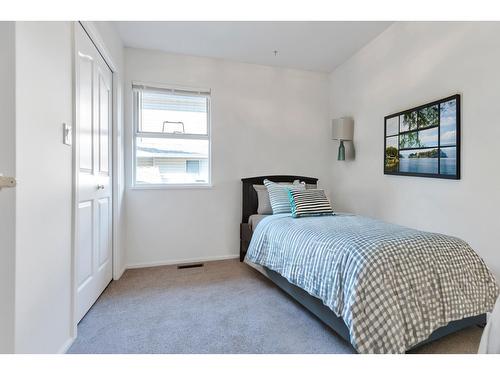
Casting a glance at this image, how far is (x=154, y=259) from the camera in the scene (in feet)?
10.2

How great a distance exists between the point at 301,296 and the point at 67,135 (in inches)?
74.8

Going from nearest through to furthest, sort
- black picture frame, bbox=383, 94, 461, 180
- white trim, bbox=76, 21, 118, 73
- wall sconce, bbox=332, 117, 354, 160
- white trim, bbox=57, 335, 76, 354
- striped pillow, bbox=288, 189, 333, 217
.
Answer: white trim, bbox=57, 335, 76, 354 < white trim, bbox=76, 21, 118, 73 < black picture frame, bbox=383, 94, 461, 180 < striped pillow, bbox=288, 189, 333, 217 < wall sconce, bbox=332, 117, 354, 160

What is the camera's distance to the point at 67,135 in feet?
4.94

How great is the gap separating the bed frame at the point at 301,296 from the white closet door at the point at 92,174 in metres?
1.50

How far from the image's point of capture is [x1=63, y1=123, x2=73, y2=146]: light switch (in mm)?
1477

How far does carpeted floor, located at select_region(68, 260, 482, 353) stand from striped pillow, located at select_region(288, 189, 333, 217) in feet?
2.55

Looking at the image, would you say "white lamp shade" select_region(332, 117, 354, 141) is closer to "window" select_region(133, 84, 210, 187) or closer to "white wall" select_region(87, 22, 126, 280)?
"window" select_region(133, 84, 210, 187)

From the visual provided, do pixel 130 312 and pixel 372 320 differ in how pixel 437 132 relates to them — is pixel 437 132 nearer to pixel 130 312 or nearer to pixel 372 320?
pixel 372 320

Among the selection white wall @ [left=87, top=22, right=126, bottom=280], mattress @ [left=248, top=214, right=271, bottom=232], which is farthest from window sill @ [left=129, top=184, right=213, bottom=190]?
mattress @ [left=248, top=214, right=271, bottom=232]

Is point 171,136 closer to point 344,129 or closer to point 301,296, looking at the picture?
point 344,129

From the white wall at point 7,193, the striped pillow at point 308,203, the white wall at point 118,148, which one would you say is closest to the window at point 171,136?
the white wall at point 118,148

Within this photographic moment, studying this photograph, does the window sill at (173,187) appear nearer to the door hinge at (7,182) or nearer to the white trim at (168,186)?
the white trim at (168,186)

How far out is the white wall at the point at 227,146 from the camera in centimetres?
308

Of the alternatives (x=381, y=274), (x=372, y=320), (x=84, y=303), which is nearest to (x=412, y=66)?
(x=381, y=274)
